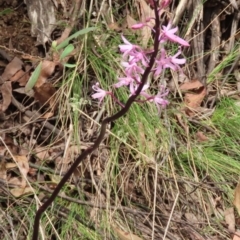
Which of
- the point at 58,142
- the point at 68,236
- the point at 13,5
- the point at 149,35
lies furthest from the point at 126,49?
the point at 13,5

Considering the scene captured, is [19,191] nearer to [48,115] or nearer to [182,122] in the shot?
[48,115]

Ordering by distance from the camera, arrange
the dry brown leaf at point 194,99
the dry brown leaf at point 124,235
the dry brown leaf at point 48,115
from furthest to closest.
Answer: the dry brown leaf at point 194,99 → the dry brown leaf at point 48,115 → the dry brown leaf at point 124,235

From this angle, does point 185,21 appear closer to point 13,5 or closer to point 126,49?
point 13,5

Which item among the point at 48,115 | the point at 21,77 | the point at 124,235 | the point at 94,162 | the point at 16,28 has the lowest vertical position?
the point at 124,235

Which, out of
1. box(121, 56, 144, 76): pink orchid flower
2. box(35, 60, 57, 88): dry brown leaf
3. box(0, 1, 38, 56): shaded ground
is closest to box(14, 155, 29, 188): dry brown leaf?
box(35, 60, 57, 88): dry brown leaf

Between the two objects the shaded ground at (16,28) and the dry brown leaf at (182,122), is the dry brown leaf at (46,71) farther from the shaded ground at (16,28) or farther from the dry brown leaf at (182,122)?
the dry brown leaf at (182,122)

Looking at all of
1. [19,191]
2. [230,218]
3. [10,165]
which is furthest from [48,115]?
[230,218]

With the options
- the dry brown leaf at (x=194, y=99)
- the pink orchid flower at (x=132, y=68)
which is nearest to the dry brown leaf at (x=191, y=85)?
the dry brown leaf at (x=194, y=99)
